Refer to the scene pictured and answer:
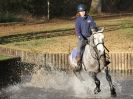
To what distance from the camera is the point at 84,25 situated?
1488 centimetres

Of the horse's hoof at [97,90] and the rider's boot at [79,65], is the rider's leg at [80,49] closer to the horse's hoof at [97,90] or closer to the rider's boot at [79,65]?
the rider's boot at [79,65]

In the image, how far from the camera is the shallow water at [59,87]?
1478 centimetres

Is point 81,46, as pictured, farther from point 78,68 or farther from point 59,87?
point 59,87

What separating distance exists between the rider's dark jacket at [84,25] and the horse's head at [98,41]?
0.61 m

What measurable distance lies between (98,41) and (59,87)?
10.9 ft

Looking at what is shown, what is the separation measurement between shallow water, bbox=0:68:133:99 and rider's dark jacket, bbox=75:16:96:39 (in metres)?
1.89

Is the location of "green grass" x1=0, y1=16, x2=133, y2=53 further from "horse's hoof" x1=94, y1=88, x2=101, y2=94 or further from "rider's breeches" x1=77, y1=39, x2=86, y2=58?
"horse's hoof" x1=94, y1=88, x2=101, y2=94

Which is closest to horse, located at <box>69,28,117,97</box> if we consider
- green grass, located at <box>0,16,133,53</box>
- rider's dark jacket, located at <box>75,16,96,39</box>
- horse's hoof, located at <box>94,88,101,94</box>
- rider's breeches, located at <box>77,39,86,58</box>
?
horse's hoof, located at <box>94,88,101,94</box>

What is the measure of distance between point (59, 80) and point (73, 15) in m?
28.8

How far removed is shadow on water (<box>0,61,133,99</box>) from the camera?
14.8 meters

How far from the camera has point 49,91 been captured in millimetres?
15727

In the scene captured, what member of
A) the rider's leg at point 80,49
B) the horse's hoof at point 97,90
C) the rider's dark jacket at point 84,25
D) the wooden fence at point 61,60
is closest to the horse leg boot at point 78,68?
the rider's leg at point 80,49

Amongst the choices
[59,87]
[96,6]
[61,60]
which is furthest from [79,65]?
[96,6]

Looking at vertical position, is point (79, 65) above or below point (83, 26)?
below
